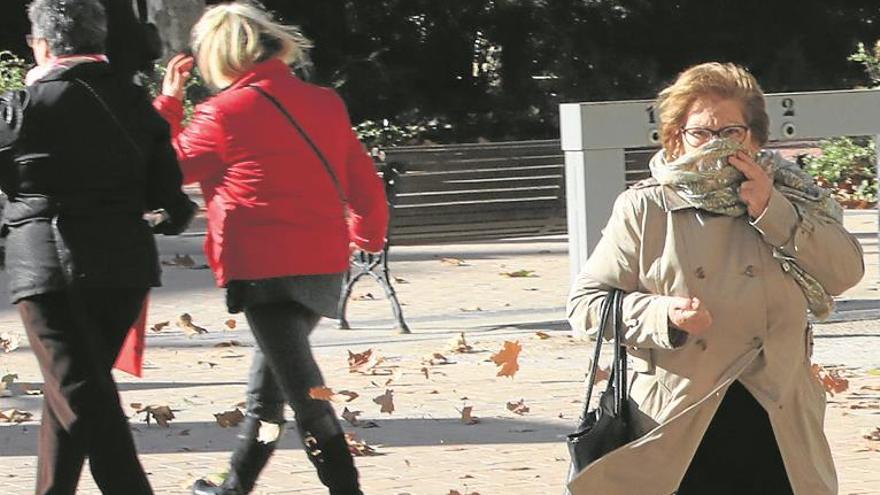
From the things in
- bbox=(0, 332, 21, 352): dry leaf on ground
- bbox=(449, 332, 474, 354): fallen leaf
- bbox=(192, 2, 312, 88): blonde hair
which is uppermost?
bbox=(192, 2, 312, 88): blonde hair

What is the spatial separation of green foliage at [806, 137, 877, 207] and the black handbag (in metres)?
14.2

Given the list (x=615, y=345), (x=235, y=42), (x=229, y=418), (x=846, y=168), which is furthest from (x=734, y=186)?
(x=846, y=168)

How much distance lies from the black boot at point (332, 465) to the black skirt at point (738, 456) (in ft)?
5.82

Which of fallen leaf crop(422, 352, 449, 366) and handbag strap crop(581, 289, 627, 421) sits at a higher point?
handbag strap crop(581, 289, 627, 421)

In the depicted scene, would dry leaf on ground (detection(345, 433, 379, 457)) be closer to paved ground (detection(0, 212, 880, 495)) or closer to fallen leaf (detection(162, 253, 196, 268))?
paved ground (detection(0, 212, 880, 495))

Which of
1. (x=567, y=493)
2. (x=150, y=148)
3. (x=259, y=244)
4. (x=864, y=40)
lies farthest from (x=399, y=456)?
(x=864, y=40)

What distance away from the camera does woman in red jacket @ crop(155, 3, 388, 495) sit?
18.6ft

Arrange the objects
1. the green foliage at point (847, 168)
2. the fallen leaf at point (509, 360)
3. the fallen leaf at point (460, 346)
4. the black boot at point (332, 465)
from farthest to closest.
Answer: the green foliage at point (847, 168), the fallen leaf at point (460, 346), the fallen leaf at point (509, 360), the black boot at point (332, 465)

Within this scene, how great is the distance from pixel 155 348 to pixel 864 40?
20652 millimetres

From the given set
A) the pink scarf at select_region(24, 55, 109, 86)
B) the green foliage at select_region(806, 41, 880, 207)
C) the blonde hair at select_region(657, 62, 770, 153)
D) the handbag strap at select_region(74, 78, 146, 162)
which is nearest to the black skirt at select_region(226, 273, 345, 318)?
the handbag strap at select_region(74, 78, 146, 162)

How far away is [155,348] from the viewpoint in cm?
1014

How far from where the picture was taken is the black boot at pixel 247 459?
5.97 m

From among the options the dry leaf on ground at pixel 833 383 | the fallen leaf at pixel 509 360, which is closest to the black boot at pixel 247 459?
the fallen leaf at pixel 509 360

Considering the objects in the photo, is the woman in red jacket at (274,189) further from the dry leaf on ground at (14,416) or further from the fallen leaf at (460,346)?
the fallen leaf at (460,346)
